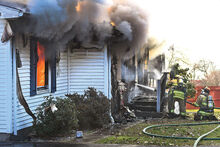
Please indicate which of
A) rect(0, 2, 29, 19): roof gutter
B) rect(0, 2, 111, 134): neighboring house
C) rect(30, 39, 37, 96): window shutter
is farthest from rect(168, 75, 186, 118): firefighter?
rect(0, 2, 29, 19): roof gutter

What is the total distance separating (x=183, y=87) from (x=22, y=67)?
656cm

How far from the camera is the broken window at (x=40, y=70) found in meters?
11.6

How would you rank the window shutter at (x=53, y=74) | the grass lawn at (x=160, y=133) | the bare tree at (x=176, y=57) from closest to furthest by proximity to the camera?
the grass lawn at (x=160, y=133)
the window shutter at (x=53, y=74)
the bare tree at (x=176, y=57)

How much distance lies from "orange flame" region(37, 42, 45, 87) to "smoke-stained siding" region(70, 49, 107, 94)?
188cm

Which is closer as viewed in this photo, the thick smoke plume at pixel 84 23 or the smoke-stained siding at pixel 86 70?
the thick smoke plume at pixel 84 23

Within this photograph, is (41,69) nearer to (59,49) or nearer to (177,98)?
(59,49)

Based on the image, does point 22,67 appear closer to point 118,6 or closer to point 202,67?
point 118,6

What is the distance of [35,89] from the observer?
11664mm

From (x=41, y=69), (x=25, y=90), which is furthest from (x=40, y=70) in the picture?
(x=25, y=90)

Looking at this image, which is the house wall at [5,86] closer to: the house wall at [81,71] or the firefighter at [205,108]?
the house wall at [81,71]

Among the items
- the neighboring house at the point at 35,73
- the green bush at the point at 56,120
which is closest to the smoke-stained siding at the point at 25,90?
the neighboring house at the point at 35,73

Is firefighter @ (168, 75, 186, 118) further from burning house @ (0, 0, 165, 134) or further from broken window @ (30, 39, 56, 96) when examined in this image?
broken window @ (30, 39, 56, 96)

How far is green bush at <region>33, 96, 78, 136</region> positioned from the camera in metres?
10.5

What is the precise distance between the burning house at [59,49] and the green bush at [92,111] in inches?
41.1
